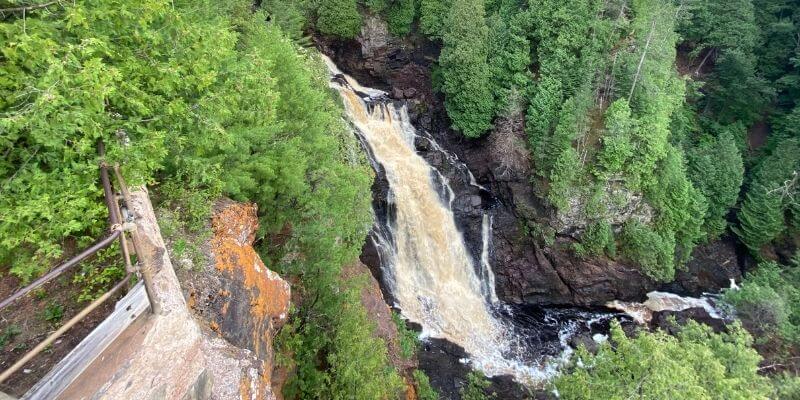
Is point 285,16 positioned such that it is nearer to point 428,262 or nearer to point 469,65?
point 469,65

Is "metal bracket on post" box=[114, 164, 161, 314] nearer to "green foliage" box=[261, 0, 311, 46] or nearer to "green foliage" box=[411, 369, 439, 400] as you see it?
"green foliage" box=[411, 369, 439, 400]

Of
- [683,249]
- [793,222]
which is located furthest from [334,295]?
→ [793,222]

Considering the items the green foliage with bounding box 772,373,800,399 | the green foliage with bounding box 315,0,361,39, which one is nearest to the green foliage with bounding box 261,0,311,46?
the green foliage with bounding box 315,0,361,39

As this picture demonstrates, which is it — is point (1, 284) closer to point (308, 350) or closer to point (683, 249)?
point (308, 350)

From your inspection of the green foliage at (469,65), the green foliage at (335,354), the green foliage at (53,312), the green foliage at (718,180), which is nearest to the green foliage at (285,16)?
the green foliage at (469,65)

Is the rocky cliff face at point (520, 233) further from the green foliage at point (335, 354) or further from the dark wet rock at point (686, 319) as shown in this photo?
the green foliage at point (335, 354)

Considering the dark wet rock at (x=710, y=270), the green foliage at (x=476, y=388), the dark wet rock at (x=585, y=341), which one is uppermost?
the dark wet rock at (x=710, y=270)
